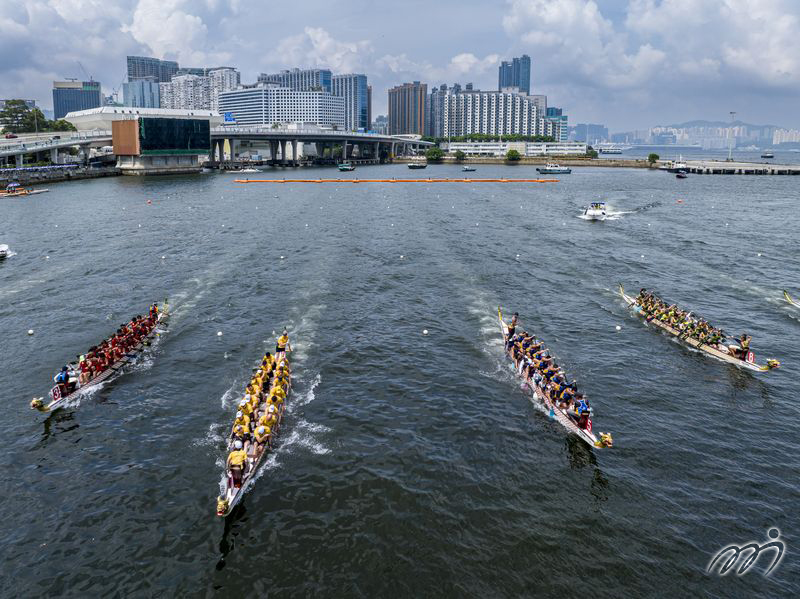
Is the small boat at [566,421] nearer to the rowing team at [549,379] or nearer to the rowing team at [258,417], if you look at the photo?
the rowing team at [549,379]

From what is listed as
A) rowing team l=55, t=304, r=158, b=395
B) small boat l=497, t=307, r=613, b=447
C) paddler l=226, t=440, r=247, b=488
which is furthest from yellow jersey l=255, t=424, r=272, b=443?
small boat l=497, t=307, r=613, b=447

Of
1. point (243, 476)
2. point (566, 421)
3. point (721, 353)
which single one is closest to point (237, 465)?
point (243, 476)

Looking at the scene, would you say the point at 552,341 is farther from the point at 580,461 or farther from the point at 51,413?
the point at 51,413

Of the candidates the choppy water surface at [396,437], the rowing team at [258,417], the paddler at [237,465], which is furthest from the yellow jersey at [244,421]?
the choppy water surface at [396,437]

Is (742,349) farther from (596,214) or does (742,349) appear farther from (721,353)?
(596,214)

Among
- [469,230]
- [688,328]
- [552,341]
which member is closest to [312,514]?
[552,341]
